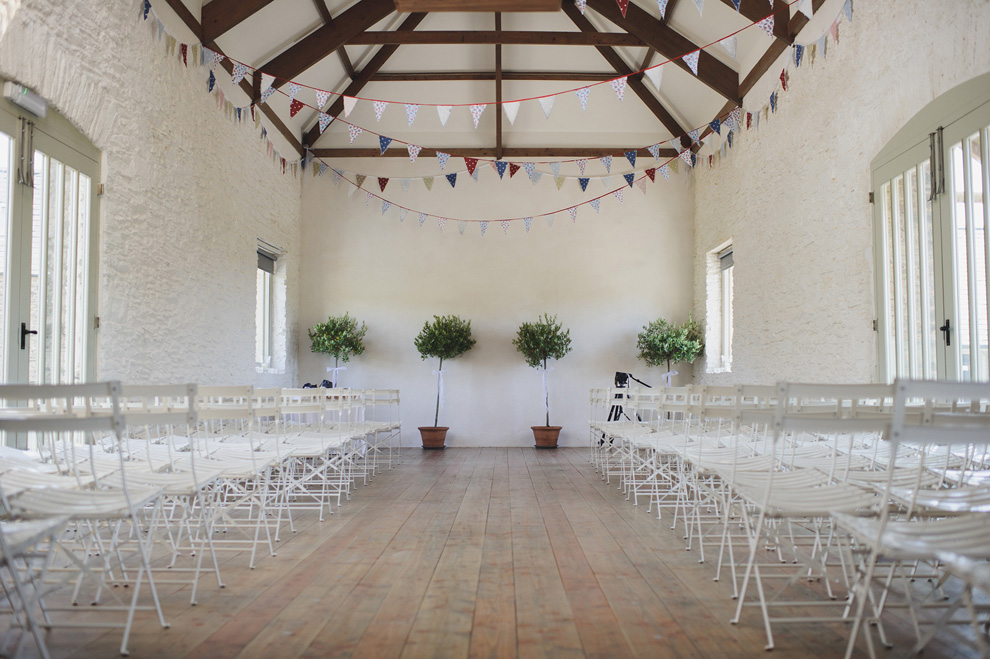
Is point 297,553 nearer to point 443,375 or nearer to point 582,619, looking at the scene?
point 582,619

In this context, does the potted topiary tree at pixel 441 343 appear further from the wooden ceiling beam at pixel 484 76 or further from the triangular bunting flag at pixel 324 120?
the wooden ceiling beam at pixel 484 76

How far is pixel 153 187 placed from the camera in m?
5.58

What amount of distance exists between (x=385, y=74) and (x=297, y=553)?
288 inches

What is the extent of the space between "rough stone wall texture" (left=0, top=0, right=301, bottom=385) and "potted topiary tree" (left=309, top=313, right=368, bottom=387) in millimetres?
1501

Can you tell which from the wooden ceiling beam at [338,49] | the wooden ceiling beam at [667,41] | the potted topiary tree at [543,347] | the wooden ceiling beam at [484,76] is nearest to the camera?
the wooden ceiling beam at [338,49]

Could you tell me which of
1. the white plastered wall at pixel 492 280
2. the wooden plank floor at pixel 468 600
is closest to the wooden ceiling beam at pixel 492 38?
the white plastered wall at pixel 492 280

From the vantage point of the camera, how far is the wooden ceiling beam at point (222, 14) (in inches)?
251

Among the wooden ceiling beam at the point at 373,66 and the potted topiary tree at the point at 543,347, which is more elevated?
the wooden ceiling beam at the point at 373,66

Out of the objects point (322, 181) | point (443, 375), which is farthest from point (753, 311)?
point (322, 181)

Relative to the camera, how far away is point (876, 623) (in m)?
2.30

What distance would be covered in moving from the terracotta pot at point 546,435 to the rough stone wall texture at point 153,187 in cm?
374

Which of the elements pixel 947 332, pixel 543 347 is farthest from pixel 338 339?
pixel 947 332

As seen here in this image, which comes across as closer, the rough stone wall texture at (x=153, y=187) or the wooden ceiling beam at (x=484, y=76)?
the rough stone wall texture at (x=153, y=187)

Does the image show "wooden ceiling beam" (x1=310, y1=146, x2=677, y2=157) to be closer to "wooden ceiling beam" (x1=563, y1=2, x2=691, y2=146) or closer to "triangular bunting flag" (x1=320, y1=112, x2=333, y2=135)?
"wooden ceiling beam" (x1=563, y1=2, x2=691, y2=146)
